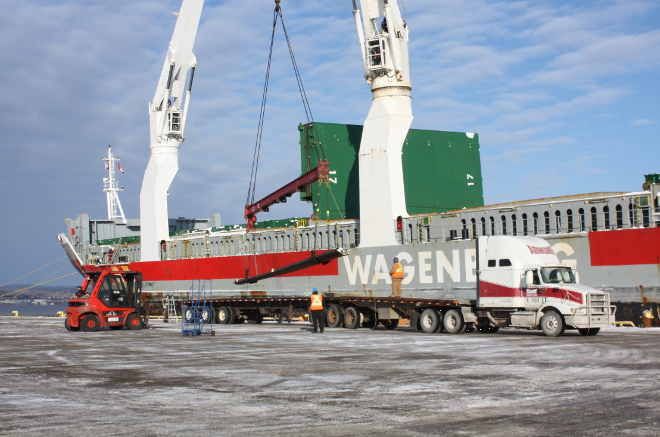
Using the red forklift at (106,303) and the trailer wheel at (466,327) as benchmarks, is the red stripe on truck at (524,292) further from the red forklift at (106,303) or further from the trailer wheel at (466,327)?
the red forklift at (106,303)

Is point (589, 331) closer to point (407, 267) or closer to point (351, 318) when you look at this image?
point (351, 318)

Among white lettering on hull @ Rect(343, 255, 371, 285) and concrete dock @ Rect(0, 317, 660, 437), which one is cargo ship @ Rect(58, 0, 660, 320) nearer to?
white lettering on hull @ Rect(343, 255, 371, 285)

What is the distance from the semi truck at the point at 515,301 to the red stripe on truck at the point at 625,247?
13.0 ft

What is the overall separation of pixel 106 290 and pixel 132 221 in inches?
1508

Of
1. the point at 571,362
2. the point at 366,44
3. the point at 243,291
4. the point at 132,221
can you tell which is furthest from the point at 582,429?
the point at 132,221

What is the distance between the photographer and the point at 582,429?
8.73m

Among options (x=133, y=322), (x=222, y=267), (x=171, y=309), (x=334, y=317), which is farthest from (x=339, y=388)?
(x=171, y=309)

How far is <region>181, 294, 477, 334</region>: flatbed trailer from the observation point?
24938mm

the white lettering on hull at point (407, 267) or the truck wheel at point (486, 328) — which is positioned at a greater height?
the white lettering on hull at point (407, 267)

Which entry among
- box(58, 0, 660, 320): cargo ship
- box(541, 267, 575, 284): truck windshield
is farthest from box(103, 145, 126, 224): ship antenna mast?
box(541, 267, 575, 284): truck windshield

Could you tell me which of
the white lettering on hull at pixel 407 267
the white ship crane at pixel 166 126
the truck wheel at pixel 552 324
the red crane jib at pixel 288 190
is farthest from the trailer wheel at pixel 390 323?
the white ship crane at pixel 166 126

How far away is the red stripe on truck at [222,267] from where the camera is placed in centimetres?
3816

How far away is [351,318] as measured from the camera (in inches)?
1133

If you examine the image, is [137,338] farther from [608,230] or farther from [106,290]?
[608,230]
